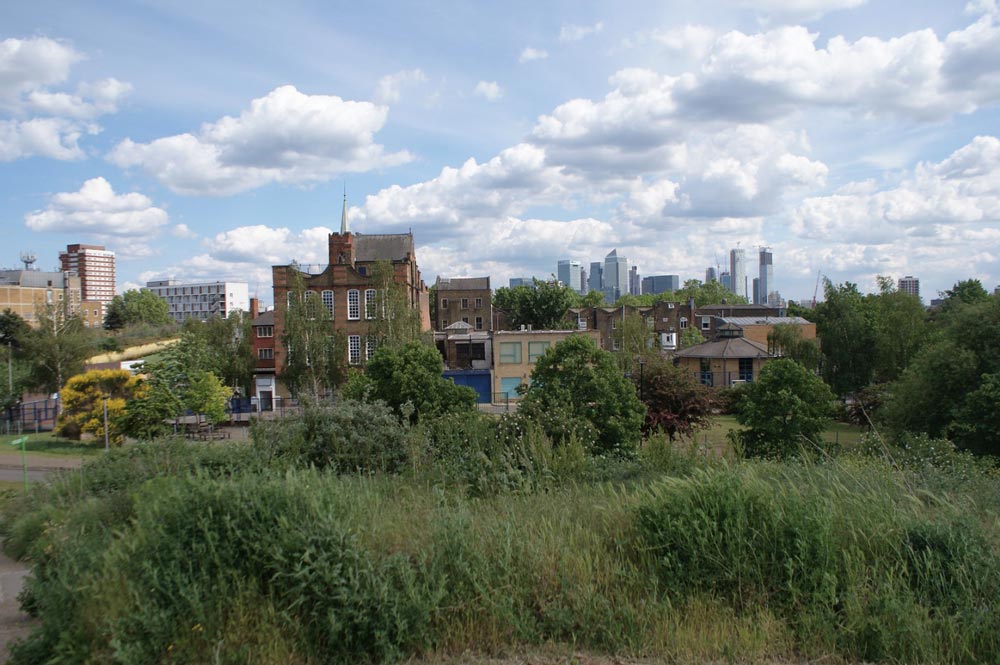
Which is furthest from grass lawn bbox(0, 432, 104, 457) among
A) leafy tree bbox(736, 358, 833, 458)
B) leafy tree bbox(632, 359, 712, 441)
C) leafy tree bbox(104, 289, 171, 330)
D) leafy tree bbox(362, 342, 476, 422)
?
leafy tree bbox(104, 289, 171, 330)

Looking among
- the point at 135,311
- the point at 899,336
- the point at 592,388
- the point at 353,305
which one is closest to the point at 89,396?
the point at 592,388

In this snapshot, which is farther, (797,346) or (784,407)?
(797,346)

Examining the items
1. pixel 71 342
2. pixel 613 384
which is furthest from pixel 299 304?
pixel 613 384

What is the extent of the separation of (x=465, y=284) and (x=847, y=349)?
A: 5063cm

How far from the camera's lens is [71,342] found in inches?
A: 1641

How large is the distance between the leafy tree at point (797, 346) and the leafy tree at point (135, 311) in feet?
306

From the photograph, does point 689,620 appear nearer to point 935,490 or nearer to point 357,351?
point 935,490

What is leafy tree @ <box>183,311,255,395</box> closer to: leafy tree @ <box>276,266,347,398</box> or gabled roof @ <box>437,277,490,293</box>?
leafy tree @ <box>276,266,347,398</box>

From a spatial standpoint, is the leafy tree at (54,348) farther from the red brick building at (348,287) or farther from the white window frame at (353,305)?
the white window frame at (353,305)

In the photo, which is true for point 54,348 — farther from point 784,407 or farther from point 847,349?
point 847,349

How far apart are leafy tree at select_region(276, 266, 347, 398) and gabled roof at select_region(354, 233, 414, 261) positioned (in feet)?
31.9

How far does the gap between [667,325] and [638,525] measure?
87307mm

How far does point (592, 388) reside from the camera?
21.9 metres

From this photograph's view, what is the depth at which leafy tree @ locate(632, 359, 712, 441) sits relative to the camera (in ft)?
86.3
